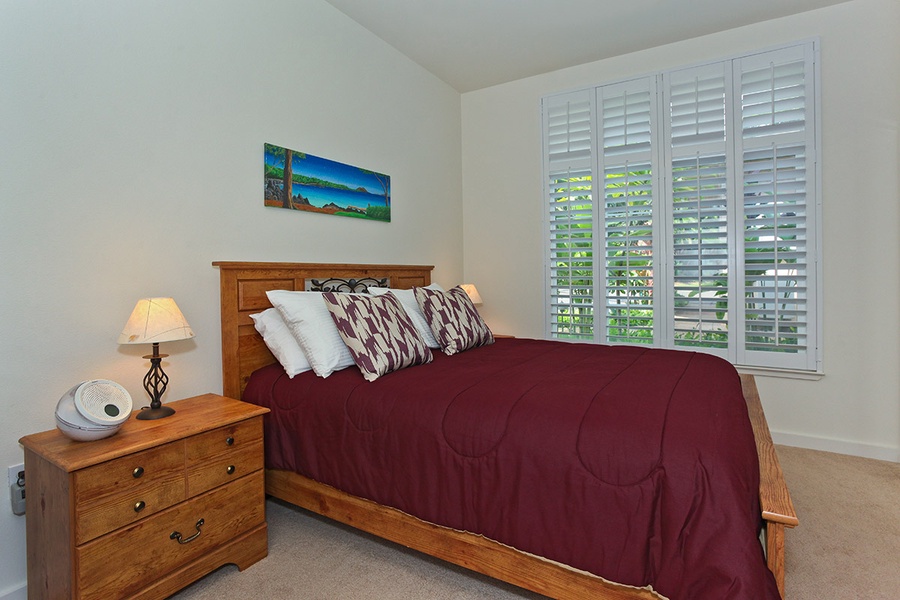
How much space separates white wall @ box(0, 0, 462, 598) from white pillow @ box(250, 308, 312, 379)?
0.72ft

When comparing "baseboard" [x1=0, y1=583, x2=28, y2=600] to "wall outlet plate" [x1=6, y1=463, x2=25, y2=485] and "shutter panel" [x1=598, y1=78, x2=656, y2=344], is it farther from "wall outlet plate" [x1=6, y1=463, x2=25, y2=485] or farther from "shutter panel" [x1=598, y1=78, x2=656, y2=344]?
"shutter panel" [x1=598, y1=78, x2=656, y2=344]

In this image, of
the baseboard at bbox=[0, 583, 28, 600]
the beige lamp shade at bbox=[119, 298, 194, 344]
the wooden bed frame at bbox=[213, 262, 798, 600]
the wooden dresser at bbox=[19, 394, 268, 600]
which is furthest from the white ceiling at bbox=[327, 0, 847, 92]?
the baseboard at bbox=[0, 583, 28, 600]

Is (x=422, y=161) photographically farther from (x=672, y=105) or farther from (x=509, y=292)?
(x=672, y=105)

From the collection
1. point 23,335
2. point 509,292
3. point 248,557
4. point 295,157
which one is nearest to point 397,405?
point 248,557

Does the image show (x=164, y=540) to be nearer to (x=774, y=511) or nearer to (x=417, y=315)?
(x=417, y=315)

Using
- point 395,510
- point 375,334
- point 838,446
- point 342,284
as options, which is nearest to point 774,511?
point 395,510

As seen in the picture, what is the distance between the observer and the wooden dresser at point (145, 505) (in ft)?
4.59

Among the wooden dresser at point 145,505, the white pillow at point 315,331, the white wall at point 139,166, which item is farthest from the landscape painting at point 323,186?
the wooden dresser at point 145,505

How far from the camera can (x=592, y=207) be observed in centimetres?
371

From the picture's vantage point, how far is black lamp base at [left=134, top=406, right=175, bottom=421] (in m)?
1.79

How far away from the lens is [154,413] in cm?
181

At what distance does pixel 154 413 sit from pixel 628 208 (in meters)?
3.22

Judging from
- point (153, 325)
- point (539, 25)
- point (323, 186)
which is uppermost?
point (539, 25)

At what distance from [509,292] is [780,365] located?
6.60ft
